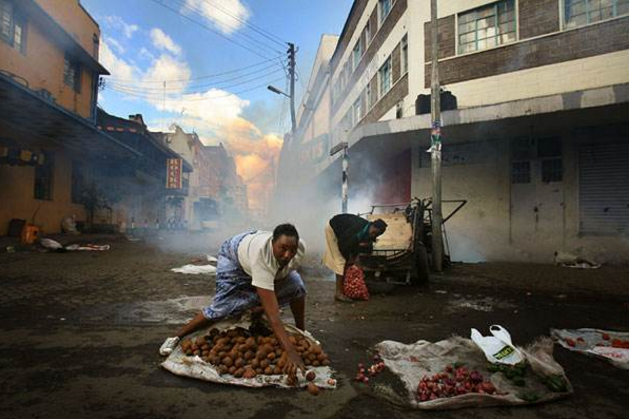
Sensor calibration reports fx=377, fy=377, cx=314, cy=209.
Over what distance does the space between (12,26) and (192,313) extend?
529 inches

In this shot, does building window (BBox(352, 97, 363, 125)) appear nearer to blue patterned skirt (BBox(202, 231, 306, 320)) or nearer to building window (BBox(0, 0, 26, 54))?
building window (BBox(0, 0, 26, 54))

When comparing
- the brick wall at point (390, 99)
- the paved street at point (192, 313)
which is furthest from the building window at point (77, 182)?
the brick wall at point (390, 99)

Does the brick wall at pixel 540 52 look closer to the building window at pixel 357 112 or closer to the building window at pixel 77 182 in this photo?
the building window at pixel 357 112

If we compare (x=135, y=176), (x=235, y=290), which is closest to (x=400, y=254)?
(x=235, y=290)

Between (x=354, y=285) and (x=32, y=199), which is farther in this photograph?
(x=32, y=199)

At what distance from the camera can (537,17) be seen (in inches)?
410

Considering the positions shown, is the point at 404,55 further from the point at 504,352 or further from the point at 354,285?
the point at 504,352

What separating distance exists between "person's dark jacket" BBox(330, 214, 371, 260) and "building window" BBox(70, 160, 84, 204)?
1442 cm

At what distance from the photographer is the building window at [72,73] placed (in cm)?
1599

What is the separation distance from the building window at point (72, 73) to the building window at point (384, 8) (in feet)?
44.3

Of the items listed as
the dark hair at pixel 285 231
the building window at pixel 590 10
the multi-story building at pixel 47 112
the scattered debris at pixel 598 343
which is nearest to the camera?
the dark hair at pixel 285 231

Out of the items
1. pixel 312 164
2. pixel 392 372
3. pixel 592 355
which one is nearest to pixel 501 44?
pixel 592 355

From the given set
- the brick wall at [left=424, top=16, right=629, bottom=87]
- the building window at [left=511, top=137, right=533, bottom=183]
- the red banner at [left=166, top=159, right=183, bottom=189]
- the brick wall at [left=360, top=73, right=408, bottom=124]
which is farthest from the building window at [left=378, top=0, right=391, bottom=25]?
the red banner at [left=166, top=159, right=183, bottom=189]

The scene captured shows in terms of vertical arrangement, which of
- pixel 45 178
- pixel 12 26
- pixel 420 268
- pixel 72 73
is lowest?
pixel 420 268
